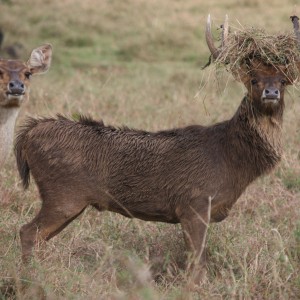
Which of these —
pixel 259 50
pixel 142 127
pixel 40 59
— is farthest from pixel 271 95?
pixel 142 127

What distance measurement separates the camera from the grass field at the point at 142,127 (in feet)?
17.4

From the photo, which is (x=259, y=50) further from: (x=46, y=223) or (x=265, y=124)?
(x=46, y=223)

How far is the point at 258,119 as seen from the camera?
6137 mm

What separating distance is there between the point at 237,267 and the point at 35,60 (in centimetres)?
290

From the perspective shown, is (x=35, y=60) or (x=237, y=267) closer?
(x=237, y=267)

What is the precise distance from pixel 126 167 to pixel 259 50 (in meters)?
1.35

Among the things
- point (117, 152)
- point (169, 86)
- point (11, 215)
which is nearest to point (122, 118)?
point (169, 86)

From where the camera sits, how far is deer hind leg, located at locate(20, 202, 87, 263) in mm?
6090

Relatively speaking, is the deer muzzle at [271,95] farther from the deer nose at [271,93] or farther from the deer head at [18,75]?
the deer head at [18,75]

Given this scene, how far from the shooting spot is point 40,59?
7.55 m

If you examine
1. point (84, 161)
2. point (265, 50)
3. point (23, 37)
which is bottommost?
point (23, 37)

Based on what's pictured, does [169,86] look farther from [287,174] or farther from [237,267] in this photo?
[237,267]

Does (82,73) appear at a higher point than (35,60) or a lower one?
lower

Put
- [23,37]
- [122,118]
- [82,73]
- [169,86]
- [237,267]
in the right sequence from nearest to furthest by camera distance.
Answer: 1. [237,267]
2. [122,118]
3. [169,86]
4. [82,73]
5. [23,37]
